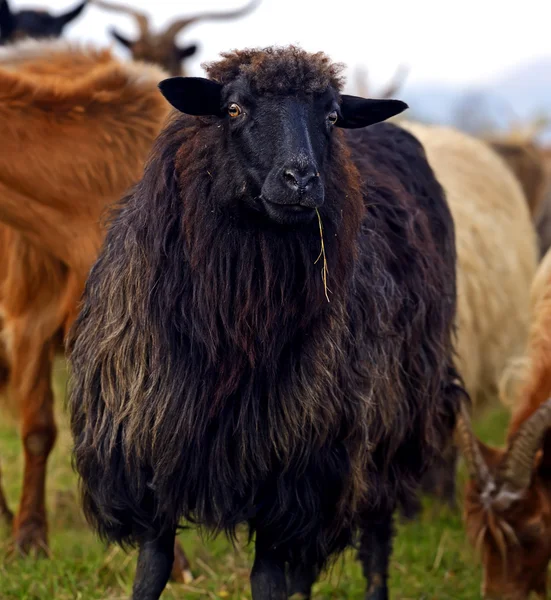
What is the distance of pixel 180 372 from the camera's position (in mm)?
3205

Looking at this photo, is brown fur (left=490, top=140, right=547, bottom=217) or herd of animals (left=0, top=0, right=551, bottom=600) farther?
brown fur (left=490, top=140, right=547, bottom=217)

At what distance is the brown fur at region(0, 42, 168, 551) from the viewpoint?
4.49 m

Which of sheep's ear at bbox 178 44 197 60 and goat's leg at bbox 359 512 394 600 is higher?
sheep's ear at bbox 178 44 197 60

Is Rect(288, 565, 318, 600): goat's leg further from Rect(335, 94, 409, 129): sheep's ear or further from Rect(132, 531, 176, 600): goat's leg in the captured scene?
Rect(335, 94, 409, 129): sheep's ear

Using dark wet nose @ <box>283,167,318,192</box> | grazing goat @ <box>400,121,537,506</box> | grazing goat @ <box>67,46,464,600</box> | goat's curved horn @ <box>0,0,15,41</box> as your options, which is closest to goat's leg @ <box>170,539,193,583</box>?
grazing goat @ <box>67,46,464,600</box>

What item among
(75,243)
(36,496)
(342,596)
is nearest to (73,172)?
(75,243)

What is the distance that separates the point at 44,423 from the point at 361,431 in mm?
2225

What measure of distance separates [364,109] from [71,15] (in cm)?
730

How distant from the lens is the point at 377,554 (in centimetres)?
445

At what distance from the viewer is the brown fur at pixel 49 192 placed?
449 cm

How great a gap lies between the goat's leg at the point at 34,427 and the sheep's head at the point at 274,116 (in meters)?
2.19

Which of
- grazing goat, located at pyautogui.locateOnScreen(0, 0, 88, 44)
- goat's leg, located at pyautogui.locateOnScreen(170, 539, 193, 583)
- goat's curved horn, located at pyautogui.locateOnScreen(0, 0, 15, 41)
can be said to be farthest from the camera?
grazing goat, located at pyautogui.locateOnScreen(0, 0, 88, 44)

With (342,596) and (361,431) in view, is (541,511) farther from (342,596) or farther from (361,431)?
(361,431)

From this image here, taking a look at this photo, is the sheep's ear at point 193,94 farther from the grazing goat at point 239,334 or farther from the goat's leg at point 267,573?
the goat's leg at point 267,573
